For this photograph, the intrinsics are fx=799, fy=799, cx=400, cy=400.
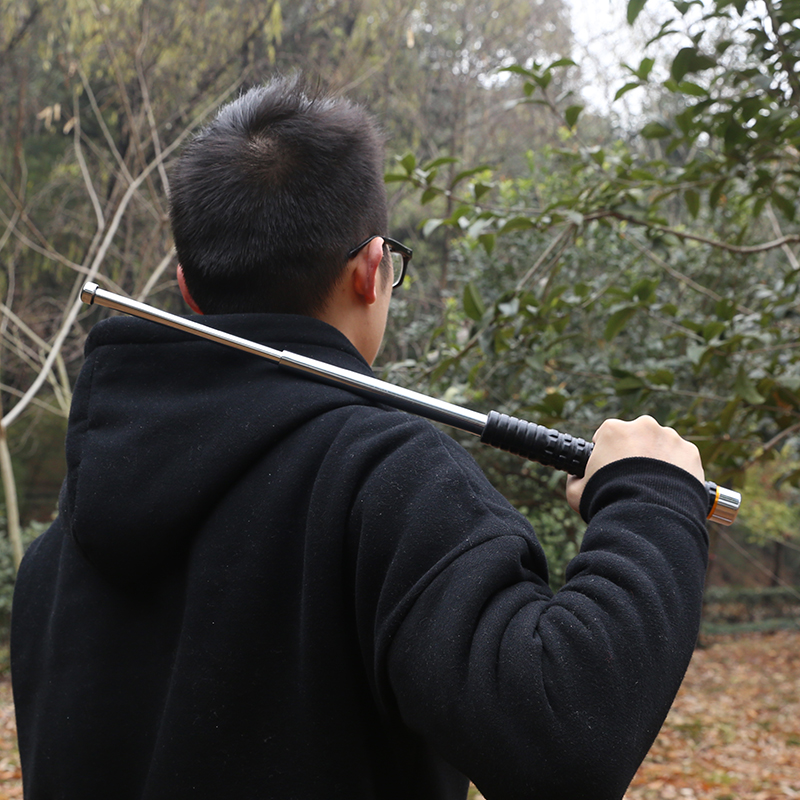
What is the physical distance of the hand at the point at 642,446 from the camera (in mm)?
870

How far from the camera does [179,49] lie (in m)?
6.93

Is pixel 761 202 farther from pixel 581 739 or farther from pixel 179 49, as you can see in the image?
pixel 179 49

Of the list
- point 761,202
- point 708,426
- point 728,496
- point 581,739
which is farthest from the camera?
point 761,202

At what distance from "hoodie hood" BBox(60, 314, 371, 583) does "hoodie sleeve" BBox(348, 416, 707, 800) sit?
165 mm

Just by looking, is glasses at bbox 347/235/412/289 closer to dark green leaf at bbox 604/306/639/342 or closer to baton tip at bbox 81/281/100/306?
baton tip at bbox 81/281/100/306

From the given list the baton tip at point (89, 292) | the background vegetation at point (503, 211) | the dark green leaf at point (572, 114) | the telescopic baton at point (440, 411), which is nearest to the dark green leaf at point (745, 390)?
the background vegetation at point (503, 211)

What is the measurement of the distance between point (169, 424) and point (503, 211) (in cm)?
203

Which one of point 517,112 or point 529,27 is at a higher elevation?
point 529,27

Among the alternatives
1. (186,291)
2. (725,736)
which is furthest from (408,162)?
(725,736)

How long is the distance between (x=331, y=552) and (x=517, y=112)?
36.6ft

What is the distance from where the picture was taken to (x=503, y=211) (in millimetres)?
2732

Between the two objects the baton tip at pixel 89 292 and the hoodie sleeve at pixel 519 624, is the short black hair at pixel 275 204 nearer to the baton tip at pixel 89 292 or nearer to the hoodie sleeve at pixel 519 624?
the baton tip at pixel 89 292

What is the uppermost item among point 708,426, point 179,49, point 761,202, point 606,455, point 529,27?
point 529,27

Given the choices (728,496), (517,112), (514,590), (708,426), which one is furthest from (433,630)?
(517,112)
